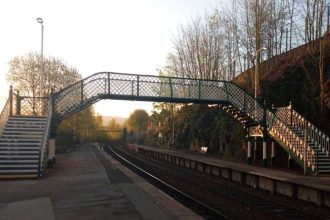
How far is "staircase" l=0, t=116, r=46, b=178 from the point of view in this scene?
20.1 m

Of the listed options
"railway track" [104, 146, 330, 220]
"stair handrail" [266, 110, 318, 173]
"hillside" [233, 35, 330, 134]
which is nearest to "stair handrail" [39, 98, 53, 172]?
"railway track" [104, 146, 330, 220]

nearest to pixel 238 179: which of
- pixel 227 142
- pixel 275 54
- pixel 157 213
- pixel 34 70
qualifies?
pixel 157 213

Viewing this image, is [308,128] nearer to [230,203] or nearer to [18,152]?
[230,203]

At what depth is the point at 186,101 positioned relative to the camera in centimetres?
2922

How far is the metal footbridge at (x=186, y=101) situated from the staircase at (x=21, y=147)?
44 mm

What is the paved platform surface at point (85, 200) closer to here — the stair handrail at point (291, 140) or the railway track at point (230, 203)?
the railway track at point (230, 203)

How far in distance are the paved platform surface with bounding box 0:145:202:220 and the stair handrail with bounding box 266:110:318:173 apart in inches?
303

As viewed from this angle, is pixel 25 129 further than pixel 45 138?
Yes

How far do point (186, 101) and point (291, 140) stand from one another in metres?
8.08

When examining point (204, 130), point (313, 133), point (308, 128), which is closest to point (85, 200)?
point (313, 133)

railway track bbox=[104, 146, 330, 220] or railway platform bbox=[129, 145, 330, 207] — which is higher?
railway platform bbox=[129, 145, 330, 207]

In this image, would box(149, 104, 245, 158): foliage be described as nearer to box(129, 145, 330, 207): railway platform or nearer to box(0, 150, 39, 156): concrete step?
box(129, 145, 330, 207): railway platform

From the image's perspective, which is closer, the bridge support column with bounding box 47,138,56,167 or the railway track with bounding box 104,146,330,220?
the railway track with bounding box 104,146,330,220

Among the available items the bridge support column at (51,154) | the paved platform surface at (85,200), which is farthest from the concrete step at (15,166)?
the bridge support column at (51,154)
